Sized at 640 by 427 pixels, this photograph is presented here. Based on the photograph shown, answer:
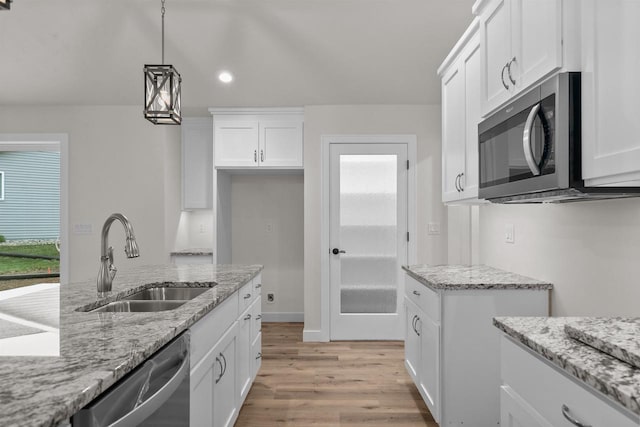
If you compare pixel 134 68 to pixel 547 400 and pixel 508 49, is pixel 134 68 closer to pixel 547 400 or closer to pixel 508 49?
pixel 508 49

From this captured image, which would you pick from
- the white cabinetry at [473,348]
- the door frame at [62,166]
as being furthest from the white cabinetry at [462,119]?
the door frame at [62,166]

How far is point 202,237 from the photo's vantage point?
16.2 feet

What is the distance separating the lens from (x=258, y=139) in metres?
4.33

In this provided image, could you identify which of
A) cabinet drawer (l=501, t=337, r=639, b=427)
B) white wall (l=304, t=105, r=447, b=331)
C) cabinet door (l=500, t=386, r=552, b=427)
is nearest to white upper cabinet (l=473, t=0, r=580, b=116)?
cabinet drawer (l=501, t=337, r=639, b=427)

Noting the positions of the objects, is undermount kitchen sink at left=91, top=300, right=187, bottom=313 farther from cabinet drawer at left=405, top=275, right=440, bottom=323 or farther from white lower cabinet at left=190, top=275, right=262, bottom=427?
cabinet drawer at left=405, top=275, right=440, bottom=323

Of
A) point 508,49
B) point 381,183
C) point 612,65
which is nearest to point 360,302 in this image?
point 381,183

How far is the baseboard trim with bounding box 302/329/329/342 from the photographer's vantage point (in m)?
4.18

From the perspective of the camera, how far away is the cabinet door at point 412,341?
8.99 feet

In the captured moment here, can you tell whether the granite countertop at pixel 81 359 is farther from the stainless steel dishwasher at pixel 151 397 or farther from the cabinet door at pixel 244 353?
the cabinet door at pixel 244 353

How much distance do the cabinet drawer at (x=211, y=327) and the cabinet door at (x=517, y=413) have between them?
1.10 meters

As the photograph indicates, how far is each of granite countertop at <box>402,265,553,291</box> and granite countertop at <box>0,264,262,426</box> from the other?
3.88 feet

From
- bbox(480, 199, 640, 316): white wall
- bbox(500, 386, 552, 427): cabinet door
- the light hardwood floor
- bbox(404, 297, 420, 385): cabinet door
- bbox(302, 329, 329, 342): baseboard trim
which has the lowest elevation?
the light hardwood floor

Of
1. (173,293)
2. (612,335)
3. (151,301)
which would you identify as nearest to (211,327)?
(151,301)

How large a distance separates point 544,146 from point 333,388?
90.3 inches
